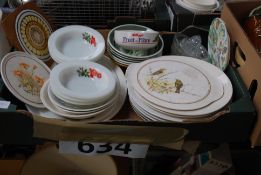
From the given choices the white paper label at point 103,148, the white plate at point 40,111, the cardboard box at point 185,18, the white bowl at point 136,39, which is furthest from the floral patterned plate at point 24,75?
the cardboard box at point 185,18

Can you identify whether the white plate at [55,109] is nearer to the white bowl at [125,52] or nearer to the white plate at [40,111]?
the white plate at [40,111]

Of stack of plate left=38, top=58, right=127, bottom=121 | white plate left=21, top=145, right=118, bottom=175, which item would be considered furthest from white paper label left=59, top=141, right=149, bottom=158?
white plate left=21, top=145, right=118, bottom=175

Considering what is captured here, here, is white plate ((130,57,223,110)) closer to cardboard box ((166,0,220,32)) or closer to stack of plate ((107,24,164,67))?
stack of plate ((107,24,164,67))

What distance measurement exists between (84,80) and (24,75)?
159mm

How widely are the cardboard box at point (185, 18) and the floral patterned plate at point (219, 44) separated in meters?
0.07

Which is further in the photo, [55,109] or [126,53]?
[126,53]

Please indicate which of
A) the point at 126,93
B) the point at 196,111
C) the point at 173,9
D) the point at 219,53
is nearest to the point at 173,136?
the point at 196,111

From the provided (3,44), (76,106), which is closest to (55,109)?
(76,106)

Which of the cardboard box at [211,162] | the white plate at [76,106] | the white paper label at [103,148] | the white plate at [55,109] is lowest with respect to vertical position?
the cardboard box at [211,162]

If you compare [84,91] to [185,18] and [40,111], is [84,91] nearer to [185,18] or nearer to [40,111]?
[40,111]

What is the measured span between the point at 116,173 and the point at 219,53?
502 millimetres

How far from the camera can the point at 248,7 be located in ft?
3.15

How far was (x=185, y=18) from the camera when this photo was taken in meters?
1.01

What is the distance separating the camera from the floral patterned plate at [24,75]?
2.52 ft
